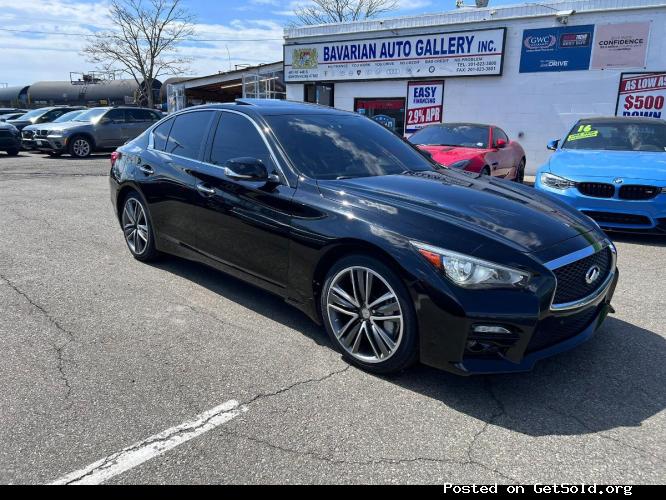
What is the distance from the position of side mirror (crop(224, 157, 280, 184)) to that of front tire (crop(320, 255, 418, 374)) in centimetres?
84

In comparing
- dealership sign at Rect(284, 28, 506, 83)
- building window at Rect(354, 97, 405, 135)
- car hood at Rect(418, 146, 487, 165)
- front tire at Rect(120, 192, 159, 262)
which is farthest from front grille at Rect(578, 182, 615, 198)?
building window at Rect(354, 97, 405, 135)

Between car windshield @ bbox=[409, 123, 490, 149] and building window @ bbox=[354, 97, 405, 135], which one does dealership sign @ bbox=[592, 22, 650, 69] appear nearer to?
building window @ bbox=[354, 97, 405, 135]

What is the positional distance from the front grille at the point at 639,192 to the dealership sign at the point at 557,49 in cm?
917

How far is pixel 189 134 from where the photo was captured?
4555mm

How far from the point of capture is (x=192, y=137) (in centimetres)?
450

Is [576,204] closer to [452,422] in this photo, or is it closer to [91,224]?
[452,422]

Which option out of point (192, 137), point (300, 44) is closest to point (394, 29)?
point (300, 44)

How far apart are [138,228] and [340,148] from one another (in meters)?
2.49

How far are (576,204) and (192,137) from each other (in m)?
4.63

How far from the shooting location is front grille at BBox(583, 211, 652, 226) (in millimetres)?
6056

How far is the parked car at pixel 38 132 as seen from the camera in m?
16.7

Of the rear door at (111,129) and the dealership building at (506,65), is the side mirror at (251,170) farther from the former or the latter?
the rear door at (111,129)

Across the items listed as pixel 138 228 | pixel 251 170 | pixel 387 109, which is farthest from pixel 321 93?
pixel 251 170

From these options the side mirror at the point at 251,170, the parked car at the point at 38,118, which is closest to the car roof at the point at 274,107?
the side mirror at the point at 251,170
